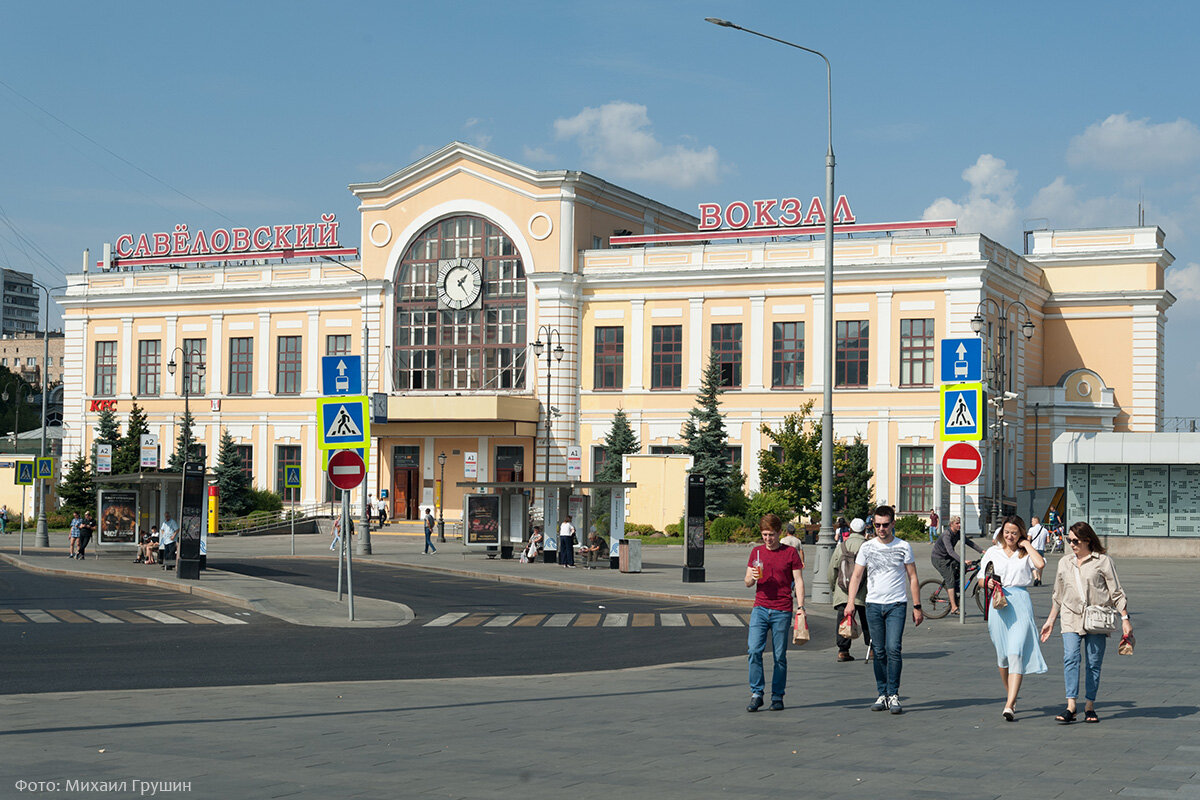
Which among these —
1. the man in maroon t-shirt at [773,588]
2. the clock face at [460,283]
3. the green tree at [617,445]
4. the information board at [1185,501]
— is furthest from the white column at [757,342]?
the man in maroon t-shirt at [773,588]

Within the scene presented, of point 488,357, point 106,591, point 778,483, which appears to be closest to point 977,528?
point 778,483

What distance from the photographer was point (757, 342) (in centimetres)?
6222

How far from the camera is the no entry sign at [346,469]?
22.6m

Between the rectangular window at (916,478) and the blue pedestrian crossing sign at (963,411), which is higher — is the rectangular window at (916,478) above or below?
below

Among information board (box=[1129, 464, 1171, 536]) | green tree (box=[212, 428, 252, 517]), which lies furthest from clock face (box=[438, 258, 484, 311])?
information board (box=[1129, 464, 1171, 536])

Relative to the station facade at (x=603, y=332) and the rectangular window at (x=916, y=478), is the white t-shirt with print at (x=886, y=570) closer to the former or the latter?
the station facade at (x=603, y=332)

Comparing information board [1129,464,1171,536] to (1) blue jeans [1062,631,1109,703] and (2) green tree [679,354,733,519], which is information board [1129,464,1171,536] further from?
(1) blue jeans [1062,631,1109,703]

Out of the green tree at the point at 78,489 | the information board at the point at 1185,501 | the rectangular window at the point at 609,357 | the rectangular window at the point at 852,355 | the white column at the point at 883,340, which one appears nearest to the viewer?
the information board at the point at 1185,501

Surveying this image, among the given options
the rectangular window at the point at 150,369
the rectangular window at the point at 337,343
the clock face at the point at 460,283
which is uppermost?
the clock face at the point at 460,283

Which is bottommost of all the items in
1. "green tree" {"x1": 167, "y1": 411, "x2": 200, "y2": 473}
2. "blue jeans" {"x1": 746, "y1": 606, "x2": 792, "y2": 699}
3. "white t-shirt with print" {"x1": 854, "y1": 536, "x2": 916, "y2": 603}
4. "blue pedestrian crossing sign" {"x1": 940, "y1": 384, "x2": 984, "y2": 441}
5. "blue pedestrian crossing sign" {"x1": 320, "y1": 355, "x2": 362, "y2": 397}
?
"blue jeans" {"x1": 746, "y1": 606, "x2": 792, "y2": 699}

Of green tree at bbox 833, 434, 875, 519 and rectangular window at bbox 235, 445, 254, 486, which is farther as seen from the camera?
rectangular window at bbox 235, 445, 254, 486

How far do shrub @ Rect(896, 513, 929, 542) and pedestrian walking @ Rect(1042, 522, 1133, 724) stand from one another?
137 feet

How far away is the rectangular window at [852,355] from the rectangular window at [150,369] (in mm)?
36449

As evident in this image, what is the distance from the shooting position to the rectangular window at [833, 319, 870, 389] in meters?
60.3
